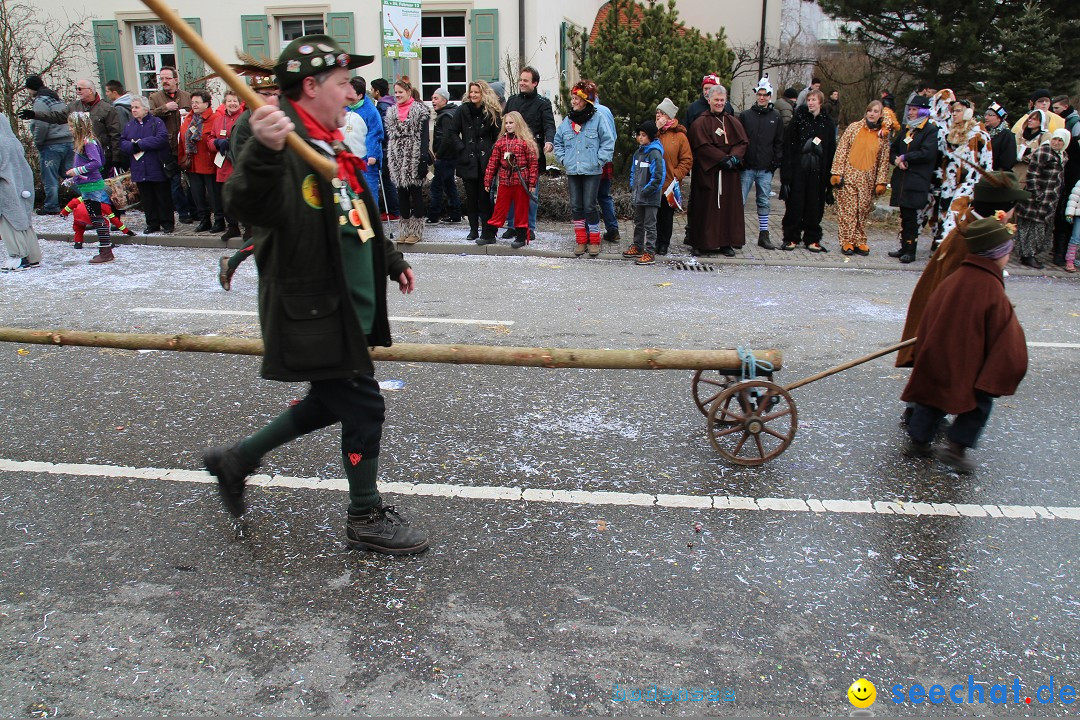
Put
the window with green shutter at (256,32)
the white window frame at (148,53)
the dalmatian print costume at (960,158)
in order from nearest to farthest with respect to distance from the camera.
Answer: the dalmatian print costume at (960,158), the window with green shutter at (256,32), the white window frame at (148,53)

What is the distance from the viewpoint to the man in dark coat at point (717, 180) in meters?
10.6

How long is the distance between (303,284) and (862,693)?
8.20 ft

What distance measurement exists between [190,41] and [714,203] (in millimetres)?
9043

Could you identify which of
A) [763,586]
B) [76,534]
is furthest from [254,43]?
[763,586]

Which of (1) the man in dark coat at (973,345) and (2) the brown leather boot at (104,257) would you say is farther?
(2) the brown leather boot at (104,257)

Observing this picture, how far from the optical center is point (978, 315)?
4398 mm

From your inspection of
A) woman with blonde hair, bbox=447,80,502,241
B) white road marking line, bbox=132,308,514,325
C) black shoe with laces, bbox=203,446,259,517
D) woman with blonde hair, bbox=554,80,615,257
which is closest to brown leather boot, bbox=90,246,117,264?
white road marking line, bbox=132,308,514,325

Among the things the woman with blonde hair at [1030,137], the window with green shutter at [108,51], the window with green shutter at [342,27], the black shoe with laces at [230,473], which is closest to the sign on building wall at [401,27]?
the window with green shutter at [342,27]

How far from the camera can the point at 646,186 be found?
10.2 meters

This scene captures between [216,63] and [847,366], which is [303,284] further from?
[847,366]

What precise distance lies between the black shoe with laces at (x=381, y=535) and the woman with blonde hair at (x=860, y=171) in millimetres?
9128

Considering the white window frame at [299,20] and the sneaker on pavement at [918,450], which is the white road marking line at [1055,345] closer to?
the sneaker on pavement at [918,450]

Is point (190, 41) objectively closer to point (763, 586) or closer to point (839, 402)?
point (763, 586)
